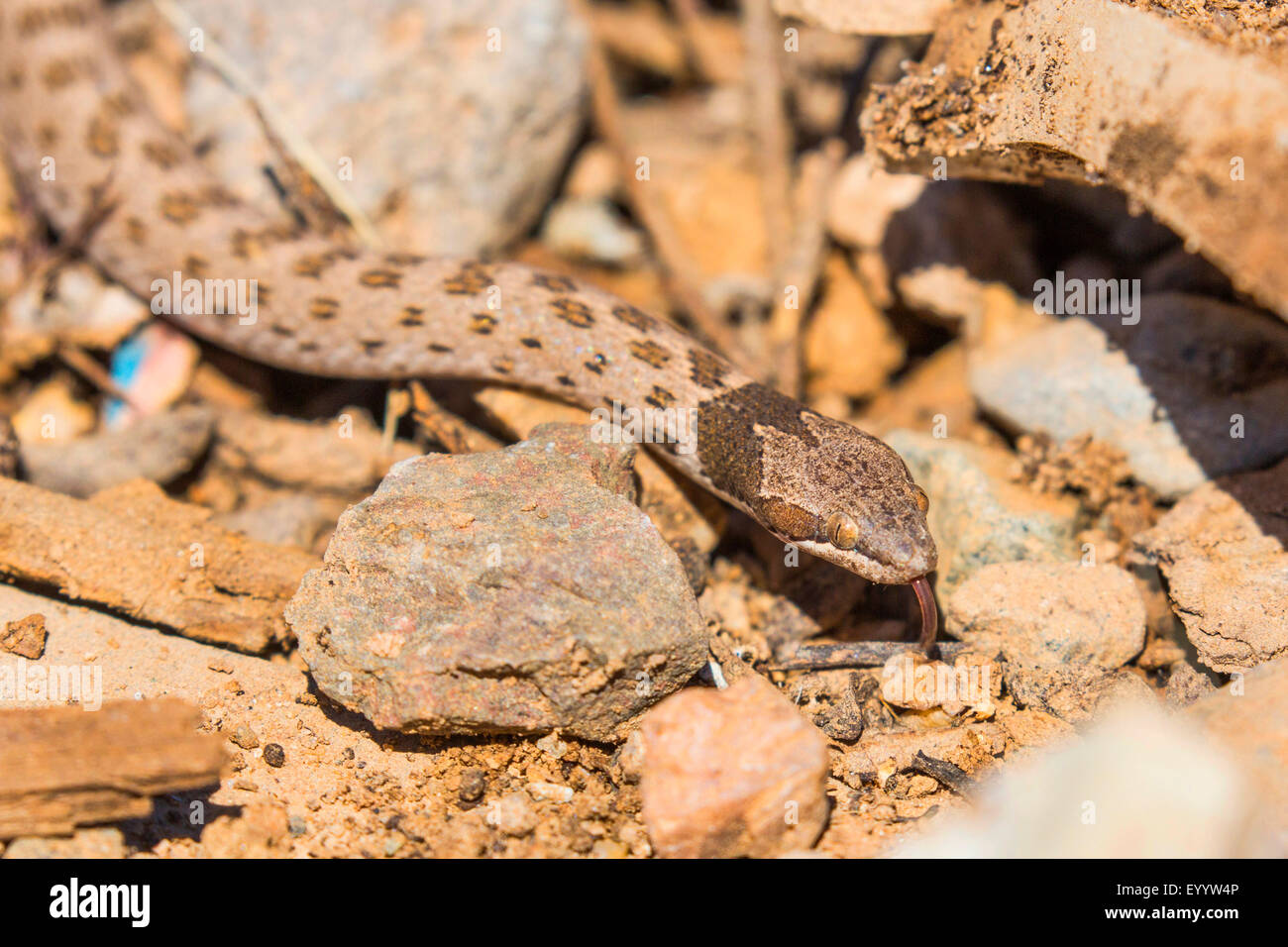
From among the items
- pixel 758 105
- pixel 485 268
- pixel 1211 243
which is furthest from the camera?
pixel 758 105

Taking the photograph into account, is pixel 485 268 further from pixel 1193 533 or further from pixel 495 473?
pixel 1193 533

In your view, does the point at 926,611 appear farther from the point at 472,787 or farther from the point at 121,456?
the point at 121,456

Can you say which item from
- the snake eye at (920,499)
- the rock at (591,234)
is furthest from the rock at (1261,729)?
the rock at (591,234)

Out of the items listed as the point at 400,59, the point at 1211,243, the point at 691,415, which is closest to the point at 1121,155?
the point at 1211,243

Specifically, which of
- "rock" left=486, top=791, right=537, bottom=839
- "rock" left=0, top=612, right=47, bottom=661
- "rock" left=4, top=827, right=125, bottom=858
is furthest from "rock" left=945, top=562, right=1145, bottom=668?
"rock" left=0, top=612, right=47, bottom=661

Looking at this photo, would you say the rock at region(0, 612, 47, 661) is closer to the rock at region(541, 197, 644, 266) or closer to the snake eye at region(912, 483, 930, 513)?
the snake eye at region(912, 483, 930, 513)

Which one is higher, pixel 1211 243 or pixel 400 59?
pixel 400 59

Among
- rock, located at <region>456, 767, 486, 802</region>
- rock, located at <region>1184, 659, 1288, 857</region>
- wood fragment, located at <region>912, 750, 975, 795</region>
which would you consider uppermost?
rock, located at <region>1184, 659, 1288, 857</region>
